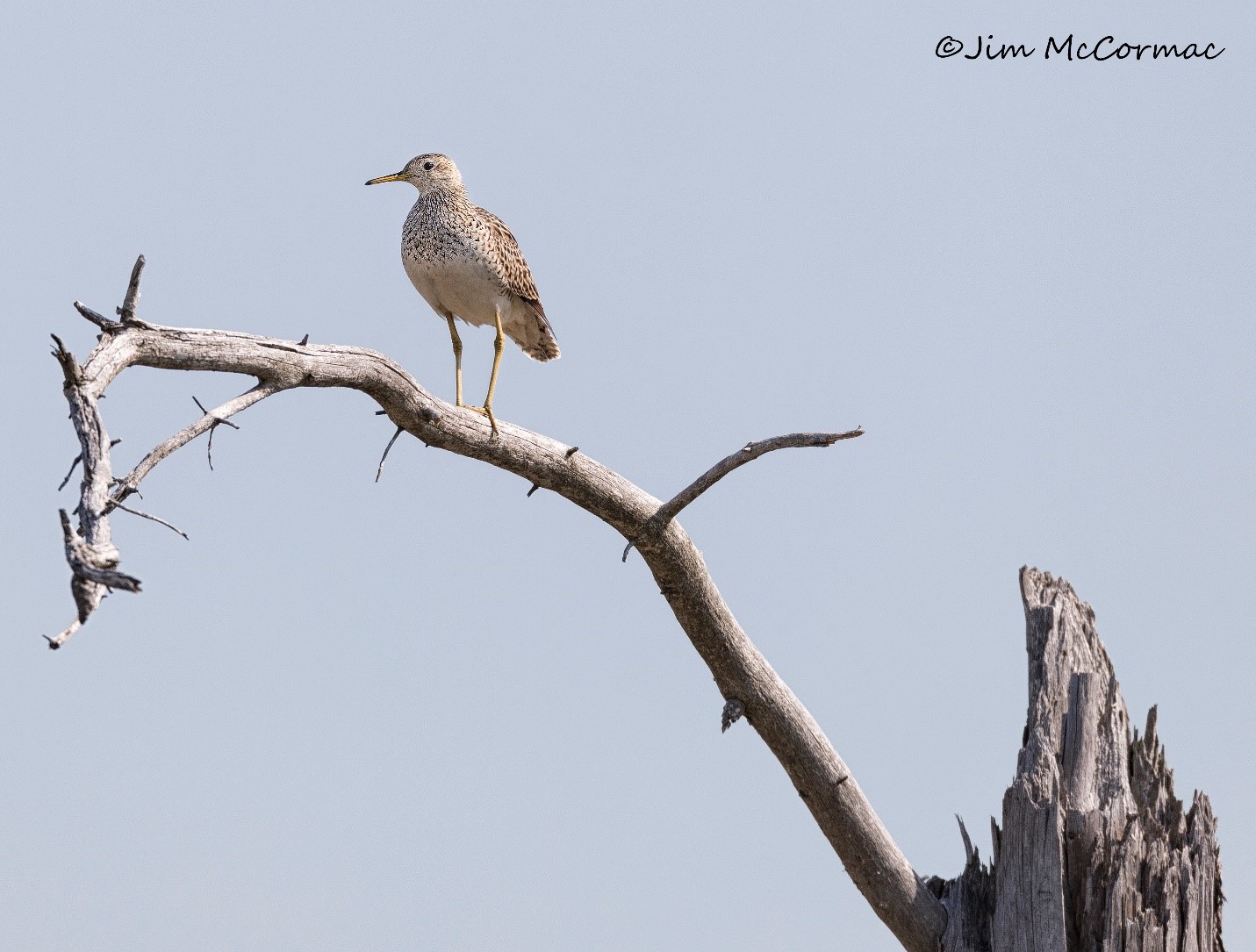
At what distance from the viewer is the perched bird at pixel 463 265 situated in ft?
26.2

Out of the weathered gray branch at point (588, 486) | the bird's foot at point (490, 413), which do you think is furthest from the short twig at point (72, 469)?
the bird's foot at point (490, 413)

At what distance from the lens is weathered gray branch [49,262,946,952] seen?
511 cm

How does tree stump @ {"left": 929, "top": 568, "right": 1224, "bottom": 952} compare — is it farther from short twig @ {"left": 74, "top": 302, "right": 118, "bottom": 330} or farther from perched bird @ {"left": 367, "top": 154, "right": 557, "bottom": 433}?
short twig @ {"left": 74, "top": 302, "right": 118, "bottom": 330}

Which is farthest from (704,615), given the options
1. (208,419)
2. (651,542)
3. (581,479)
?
(208,419)

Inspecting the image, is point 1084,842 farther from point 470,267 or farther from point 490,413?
point 470,267

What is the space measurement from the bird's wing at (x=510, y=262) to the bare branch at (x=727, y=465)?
166 cm

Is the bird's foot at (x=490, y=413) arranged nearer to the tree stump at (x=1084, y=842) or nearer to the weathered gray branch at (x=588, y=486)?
the weathered gray branch at (x=588, y=486)

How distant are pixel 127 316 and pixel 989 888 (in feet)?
18.3

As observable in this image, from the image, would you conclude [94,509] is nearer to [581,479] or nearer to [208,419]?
[208,419]

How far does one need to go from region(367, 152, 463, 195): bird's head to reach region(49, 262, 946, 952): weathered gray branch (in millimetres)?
2056


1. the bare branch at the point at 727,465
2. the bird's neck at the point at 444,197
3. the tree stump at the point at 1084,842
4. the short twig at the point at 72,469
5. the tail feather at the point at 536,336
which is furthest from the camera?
the tail feather at the point at 536,336

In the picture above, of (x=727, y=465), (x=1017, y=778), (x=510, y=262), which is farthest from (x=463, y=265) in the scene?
(x=1017, y=778)

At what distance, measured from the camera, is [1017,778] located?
7.75 metres

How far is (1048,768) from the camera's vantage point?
7695mm
